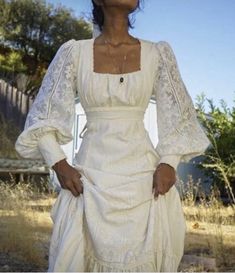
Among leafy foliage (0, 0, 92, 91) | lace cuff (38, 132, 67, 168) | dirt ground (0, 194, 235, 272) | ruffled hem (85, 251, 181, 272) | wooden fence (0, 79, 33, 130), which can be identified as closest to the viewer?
ruffled hem (85, 251, 181, 272)

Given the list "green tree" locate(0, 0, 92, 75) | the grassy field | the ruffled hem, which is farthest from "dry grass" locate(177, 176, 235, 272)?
"green tree" locate(0, 0, 92, 75)

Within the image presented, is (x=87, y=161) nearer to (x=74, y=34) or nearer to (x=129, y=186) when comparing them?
(x=129, y=186)

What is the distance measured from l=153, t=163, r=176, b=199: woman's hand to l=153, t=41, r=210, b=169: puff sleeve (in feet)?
0.11

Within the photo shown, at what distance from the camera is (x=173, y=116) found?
5.95 ft

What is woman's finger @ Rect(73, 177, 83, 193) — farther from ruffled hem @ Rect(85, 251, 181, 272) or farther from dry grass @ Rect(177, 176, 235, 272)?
dry grass @ Rect(177, 176, 235, 272)

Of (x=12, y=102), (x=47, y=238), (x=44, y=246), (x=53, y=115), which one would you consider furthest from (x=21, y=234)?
(x=12, y=102)

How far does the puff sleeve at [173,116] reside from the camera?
178cm

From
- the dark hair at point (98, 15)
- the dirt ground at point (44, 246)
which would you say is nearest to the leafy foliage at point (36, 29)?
the dirt ground at point (44, 246)

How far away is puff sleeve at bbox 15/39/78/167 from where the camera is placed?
1.76 meters

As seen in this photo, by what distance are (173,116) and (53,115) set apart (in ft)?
1.30

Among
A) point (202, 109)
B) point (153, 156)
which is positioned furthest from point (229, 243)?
point (153, 156)

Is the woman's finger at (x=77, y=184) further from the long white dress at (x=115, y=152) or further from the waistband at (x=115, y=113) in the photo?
the waistband at (x=115, y=113)

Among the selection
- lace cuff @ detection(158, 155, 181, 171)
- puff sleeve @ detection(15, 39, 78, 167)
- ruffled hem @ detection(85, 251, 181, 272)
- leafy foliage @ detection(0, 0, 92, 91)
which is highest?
leafy foliage @ detection(0, 0, 92, 91)

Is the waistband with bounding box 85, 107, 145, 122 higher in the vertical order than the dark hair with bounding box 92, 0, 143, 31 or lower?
lower
